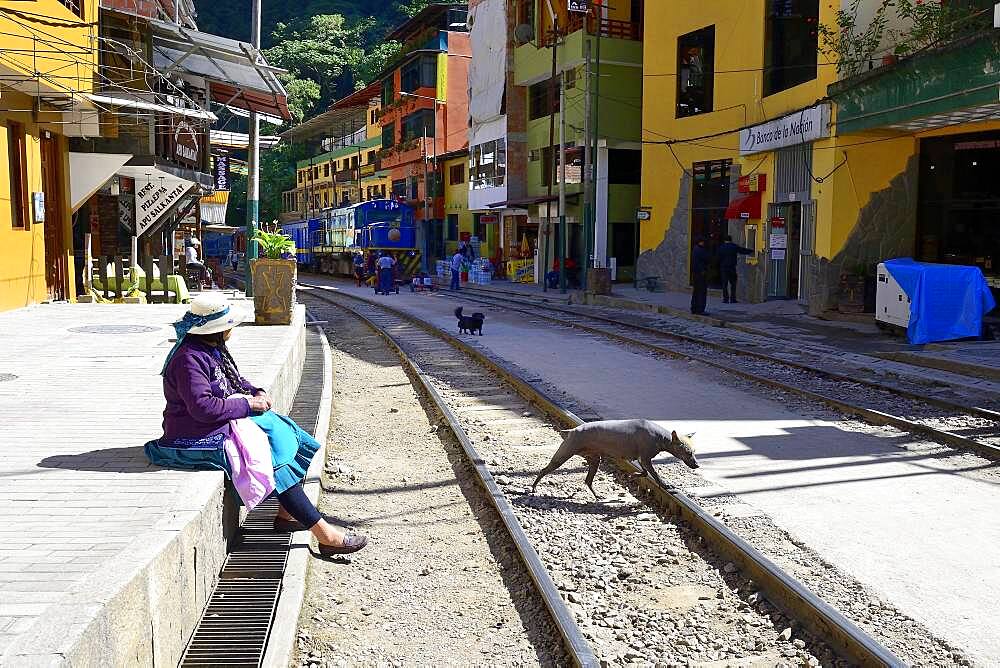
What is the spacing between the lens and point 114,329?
1312 cm

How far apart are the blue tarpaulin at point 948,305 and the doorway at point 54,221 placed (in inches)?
619

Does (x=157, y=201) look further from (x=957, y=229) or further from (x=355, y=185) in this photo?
(x=355, y=185)

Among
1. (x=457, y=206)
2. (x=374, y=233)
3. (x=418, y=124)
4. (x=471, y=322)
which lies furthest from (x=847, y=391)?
(x=418, y=124)

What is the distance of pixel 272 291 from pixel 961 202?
14438 millimetres

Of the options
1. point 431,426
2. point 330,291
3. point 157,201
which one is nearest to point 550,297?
point 330,291

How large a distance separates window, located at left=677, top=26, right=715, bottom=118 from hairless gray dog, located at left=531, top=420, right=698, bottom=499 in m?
23.2

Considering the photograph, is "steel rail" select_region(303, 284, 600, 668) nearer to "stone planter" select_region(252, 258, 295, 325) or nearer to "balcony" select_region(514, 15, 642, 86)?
"stone planter" select_region(252, 258, 295, 325)

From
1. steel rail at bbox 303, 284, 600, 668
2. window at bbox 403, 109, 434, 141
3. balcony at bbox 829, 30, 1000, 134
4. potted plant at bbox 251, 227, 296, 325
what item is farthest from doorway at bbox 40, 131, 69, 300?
window at bbox 403, 109, 434, 141

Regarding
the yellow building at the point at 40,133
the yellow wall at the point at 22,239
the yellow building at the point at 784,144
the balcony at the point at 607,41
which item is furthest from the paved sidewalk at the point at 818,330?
the yellow wall at the point at 22,239

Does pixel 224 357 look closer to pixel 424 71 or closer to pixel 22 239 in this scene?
pixel 22 239

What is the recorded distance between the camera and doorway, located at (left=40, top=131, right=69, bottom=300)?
1797 centimetres

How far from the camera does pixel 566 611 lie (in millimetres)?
4758

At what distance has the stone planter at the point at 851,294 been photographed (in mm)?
20141

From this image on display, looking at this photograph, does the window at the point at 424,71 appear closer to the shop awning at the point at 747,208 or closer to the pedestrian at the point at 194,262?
the pedestrian at the point at 194,262
